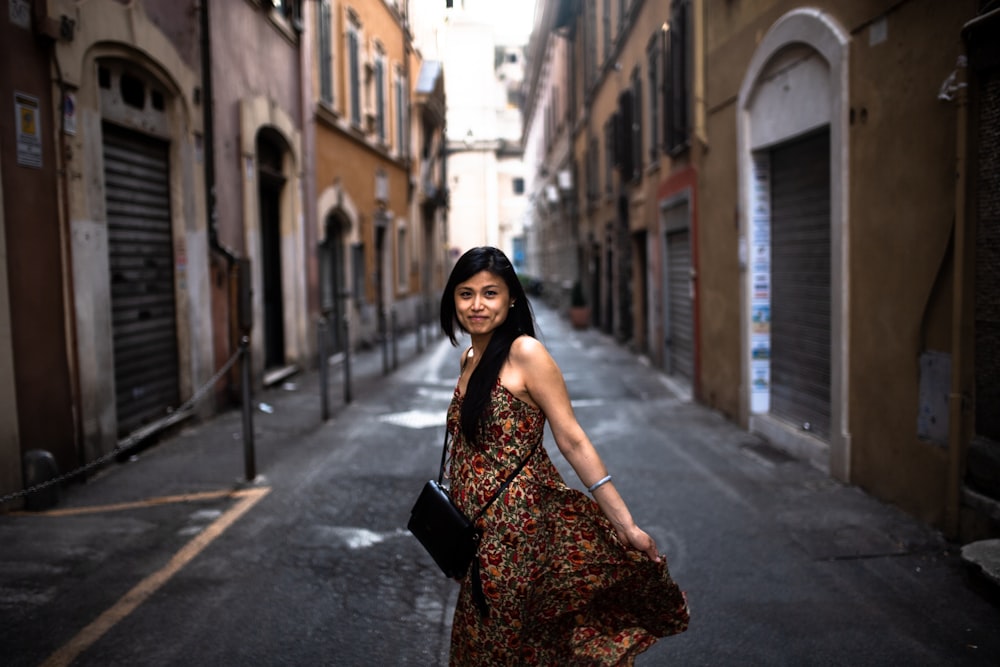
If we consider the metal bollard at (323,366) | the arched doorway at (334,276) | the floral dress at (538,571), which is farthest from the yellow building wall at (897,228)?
the arched doorway at (334,276)

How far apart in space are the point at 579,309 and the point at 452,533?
21.5m

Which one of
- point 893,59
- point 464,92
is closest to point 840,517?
point 893,59

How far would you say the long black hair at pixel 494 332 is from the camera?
2.45m

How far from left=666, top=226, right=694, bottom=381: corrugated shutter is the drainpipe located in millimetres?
6205

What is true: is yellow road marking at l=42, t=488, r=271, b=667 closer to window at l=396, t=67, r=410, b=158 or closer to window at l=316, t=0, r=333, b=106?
window at l=316, t=0, r=333, b=106

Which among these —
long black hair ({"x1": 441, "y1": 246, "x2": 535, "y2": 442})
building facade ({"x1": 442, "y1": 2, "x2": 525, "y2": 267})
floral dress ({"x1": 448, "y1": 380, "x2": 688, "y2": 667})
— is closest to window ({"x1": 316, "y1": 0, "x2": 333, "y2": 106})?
long black hair ({"x1": 441, "y1": 246, "x2": 535, "y2": 442})

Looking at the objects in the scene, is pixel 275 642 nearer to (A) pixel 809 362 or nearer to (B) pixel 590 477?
(B) pixel 590 477

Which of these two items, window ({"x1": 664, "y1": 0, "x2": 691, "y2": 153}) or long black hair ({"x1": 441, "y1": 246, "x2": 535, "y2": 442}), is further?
window ({"x1": 664, "y1": 0, "x2": 691, "y2": 153})

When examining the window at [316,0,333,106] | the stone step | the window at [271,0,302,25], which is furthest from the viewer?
the window at [316,0,333,106]

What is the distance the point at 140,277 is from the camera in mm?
8070

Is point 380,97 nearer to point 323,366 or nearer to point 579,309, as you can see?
point 579,309

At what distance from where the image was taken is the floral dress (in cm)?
241

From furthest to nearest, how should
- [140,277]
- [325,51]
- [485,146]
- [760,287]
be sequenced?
1. [485,146]
2. [325,51]
3. [760,287]
4. [140,277]

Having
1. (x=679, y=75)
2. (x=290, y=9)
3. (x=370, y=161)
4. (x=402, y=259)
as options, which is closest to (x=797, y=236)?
(x=679, y=75)
